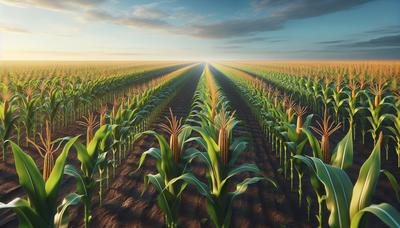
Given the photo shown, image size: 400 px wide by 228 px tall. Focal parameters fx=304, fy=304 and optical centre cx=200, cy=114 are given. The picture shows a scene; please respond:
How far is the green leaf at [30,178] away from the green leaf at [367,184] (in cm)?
261

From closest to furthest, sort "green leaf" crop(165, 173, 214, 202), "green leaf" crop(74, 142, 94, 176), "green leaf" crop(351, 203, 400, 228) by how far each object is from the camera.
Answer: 1. "green leaf" crop(351, 203, 400, 228)
2. "green leaf" crop(165, 173, 214, 202)
3. "green leaf" crop(74, 142, 94, 176)

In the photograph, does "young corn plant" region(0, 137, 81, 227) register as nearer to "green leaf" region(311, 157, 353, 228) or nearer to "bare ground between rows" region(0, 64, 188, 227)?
"bare ground between rows" region(0, 64, 188, 227)

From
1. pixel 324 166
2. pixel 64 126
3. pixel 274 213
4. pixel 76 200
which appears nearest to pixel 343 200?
pixel 324 166

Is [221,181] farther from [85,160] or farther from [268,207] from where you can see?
[85,160]

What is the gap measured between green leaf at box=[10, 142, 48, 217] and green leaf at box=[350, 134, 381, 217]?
2606 mm

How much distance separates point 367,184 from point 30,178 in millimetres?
2761

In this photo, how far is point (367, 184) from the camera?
237 cm

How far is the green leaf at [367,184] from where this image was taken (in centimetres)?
236

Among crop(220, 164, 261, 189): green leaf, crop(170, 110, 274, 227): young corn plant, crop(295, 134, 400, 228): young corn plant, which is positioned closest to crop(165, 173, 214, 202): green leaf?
crop(170, 110, 274, 227): young corn plant

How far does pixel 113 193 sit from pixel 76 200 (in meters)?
2.19

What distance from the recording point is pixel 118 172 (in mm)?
6000

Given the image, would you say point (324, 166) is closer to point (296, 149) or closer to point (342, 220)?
point (342, 220)

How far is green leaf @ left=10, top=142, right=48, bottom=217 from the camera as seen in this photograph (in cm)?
257

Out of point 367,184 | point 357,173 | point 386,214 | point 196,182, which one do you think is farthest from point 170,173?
point 357,173
